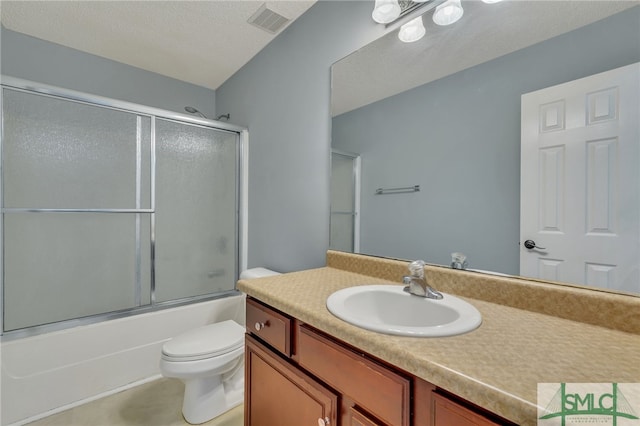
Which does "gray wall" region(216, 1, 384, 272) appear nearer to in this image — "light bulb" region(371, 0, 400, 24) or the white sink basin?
"light bulb" region(371, 0, 400, 24)

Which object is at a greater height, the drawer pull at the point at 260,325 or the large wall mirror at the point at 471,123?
the large wall mirror at the point at 471,123

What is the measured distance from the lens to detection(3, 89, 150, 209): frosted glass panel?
1.66 metres

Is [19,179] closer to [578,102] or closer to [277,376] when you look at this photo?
→ [277,376]

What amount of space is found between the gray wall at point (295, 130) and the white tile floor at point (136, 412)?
3.05ft

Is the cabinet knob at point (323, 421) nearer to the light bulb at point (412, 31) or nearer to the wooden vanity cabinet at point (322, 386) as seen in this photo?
the wooden vanity cabinet at point (322, 386)

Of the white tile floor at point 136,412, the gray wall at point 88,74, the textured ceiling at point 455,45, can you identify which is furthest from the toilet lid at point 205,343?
the gray wall at point 88,74

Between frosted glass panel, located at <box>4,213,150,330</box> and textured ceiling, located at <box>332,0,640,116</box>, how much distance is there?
5.80 ft

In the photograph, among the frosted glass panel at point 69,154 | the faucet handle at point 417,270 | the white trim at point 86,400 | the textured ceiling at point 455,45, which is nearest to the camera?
the textured ceiling at point 455,45

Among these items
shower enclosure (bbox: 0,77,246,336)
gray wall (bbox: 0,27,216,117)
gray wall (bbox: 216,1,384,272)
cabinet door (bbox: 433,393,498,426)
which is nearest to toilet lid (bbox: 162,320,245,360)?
Result: gray wall (bbox: 216,1,384,272)

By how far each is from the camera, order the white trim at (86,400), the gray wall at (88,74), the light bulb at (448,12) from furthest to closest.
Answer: the gray wall at (88,74)
the white trim at (86,400)
the light bulb at (448,12)

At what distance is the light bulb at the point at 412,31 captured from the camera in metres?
1.19

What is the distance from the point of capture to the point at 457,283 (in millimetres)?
1011

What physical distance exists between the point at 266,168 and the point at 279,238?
55cm

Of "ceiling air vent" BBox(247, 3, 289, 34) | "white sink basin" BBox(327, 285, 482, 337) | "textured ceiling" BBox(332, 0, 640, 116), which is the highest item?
"ceiling air vent" BBox(247, 3, 289, 34)
